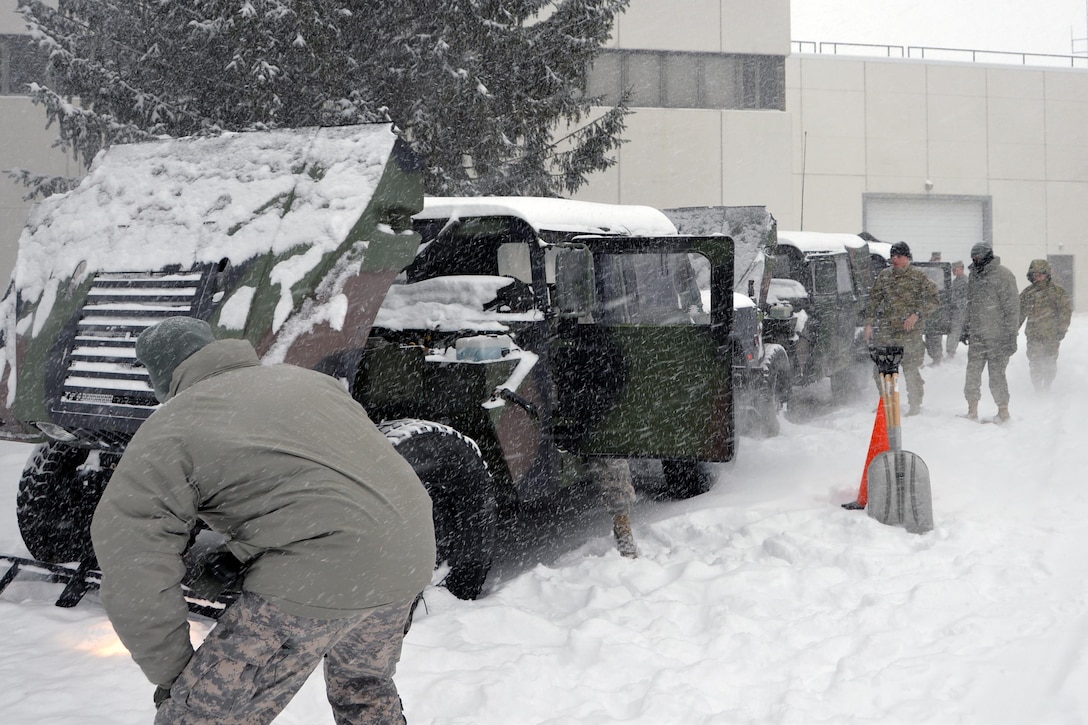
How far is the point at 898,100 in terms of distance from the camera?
28656mm

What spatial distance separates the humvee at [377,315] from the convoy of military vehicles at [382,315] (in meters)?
0.01

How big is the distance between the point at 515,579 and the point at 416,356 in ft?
4.57

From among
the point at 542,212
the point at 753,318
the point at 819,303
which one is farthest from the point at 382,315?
the point at 819,303

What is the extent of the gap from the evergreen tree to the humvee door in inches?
→ 247

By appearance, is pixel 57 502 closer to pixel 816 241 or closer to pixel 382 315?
pixel 382 315

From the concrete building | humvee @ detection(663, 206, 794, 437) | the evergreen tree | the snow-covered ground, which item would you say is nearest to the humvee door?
the snow-covered ground

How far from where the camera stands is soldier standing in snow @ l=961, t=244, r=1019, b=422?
9258mm

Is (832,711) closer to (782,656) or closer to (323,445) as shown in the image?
→ (782,656)

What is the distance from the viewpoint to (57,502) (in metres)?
5.42

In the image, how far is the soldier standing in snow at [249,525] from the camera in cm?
225

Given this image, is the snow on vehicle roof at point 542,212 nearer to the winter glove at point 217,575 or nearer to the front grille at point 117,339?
the front grille at point 117,339

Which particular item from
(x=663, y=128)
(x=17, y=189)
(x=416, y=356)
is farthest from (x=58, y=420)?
(x=663, y=128)

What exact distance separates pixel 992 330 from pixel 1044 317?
1.91 metres

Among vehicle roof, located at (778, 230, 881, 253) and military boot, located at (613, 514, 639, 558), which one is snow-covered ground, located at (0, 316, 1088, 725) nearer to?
military boot, located at (613, 514, 639, 558)
